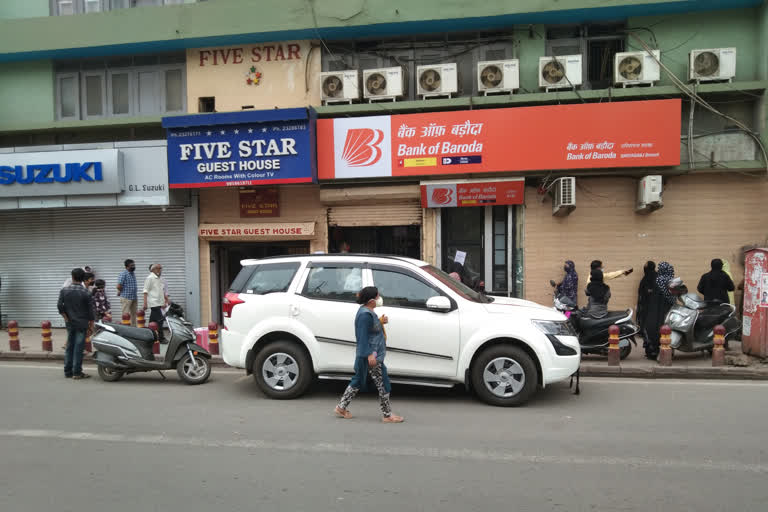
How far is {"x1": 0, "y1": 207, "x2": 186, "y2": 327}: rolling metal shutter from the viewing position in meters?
13.8

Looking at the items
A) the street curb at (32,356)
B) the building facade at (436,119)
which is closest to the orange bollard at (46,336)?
the street curb at (32,356)

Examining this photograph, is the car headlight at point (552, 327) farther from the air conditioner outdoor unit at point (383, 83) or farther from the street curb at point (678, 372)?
the air conditioner outdoor unit at point (383, 83)

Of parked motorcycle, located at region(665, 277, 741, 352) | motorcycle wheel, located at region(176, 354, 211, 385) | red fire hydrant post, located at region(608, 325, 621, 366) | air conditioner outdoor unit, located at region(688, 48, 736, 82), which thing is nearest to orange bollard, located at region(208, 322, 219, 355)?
motorcycle wheel, located at region(176, 354, 211, 385)

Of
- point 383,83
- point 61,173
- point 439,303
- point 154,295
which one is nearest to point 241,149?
point 383,83

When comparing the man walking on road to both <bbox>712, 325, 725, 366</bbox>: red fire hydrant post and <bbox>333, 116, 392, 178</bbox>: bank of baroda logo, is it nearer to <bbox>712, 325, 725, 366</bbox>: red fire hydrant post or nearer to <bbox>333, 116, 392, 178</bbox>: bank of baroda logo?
<bbox>333, 116, 392, 178</bbox>: bank of baroda logo

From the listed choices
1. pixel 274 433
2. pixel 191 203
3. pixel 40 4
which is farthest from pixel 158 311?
pixel 40 4

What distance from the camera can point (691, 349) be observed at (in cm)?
871

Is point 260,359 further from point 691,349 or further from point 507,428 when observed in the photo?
point 691,349

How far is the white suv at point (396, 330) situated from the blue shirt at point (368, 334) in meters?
0.89

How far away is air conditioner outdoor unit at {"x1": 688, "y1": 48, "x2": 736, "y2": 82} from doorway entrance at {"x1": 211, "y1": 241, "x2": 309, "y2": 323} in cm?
969

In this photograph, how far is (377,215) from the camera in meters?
12.9

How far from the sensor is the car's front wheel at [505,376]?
636cm

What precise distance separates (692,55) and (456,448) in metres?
10.5

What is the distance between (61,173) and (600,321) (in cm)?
1268
